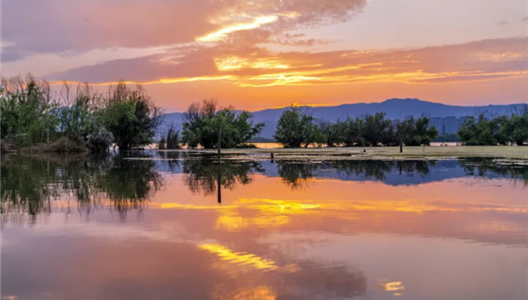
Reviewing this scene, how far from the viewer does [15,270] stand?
543cm

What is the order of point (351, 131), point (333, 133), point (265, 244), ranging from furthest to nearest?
point (333, 133) → point (351, 131) → point (265, 244)

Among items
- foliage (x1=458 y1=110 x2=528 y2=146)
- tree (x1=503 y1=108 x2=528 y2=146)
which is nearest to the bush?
foliage (x1=458 y1=110 x2=528 y2=146)

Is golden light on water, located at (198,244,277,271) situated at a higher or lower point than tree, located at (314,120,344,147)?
lower

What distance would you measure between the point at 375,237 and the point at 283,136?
152ft

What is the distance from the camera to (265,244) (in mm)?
6672

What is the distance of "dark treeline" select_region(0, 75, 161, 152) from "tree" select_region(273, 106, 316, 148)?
17.0 meters

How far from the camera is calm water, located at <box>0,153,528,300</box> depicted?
192 inches

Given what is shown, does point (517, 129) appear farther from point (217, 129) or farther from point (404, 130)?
point (217, 129)

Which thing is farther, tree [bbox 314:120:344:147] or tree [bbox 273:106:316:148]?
tree [bbox 314:120:344:147]

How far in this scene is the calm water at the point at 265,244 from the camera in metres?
4.88

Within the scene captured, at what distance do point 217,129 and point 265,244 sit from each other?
150 ft

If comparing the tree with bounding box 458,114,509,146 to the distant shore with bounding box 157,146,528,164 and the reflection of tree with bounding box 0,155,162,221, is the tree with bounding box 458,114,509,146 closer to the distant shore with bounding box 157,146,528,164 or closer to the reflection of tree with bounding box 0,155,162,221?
the distant shore with bounding box 157,146,528,164

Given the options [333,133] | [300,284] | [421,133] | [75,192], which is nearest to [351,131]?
[333,133]

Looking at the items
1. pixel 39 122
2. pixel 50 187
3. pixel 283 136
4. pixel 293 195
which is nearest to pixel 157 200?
pixel 293 195
